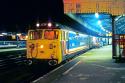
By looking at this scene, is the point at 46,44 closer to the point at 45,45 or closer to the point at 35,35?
the point at 45,45

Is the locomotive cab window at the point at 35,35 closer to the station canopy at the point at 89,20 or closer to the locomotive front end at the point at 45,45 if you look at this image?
the locomotive front end at the point at 45,45

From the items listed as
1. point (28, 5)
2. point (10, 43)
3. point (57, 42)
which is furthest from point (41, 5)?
point (57, 42)

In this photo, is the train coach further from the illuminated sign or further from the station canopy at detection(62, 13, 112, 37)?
the station canopy at detection(62, 13, 112, 37)

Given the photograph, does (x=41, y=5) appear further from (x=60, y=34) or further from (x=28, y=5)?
(x=60, y=34)

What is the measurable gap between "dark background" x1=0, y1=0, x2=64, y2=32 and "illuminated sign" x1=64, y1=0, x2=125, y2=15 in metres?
46.1

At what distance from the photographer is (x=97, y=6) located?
22.9 meters

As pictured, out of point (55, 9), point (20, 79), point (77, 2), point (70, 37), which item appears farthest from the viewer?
point (55, 9)

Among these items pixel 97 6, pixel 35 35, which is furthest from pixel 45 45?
pixel 97 6

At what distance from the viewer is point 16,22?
78.8 metres

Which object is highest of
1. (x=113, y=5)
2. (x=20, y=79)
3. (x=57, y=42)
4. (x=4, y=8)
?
(x=4, y=8)

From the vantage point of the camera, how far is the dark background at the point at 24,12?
7238 centimetres

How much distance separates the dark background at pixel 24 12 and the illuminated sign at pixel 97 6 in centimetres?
4610

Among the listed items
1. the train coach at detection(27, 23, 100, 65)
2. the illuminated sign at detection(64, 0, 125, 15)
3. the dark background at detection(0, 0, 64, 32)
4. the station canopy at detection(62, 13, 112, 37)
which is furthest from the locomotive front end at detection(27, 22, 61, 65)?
the dark background at detection(0, 0, 64, 32)

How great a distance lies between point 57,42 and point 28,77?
165 inches
